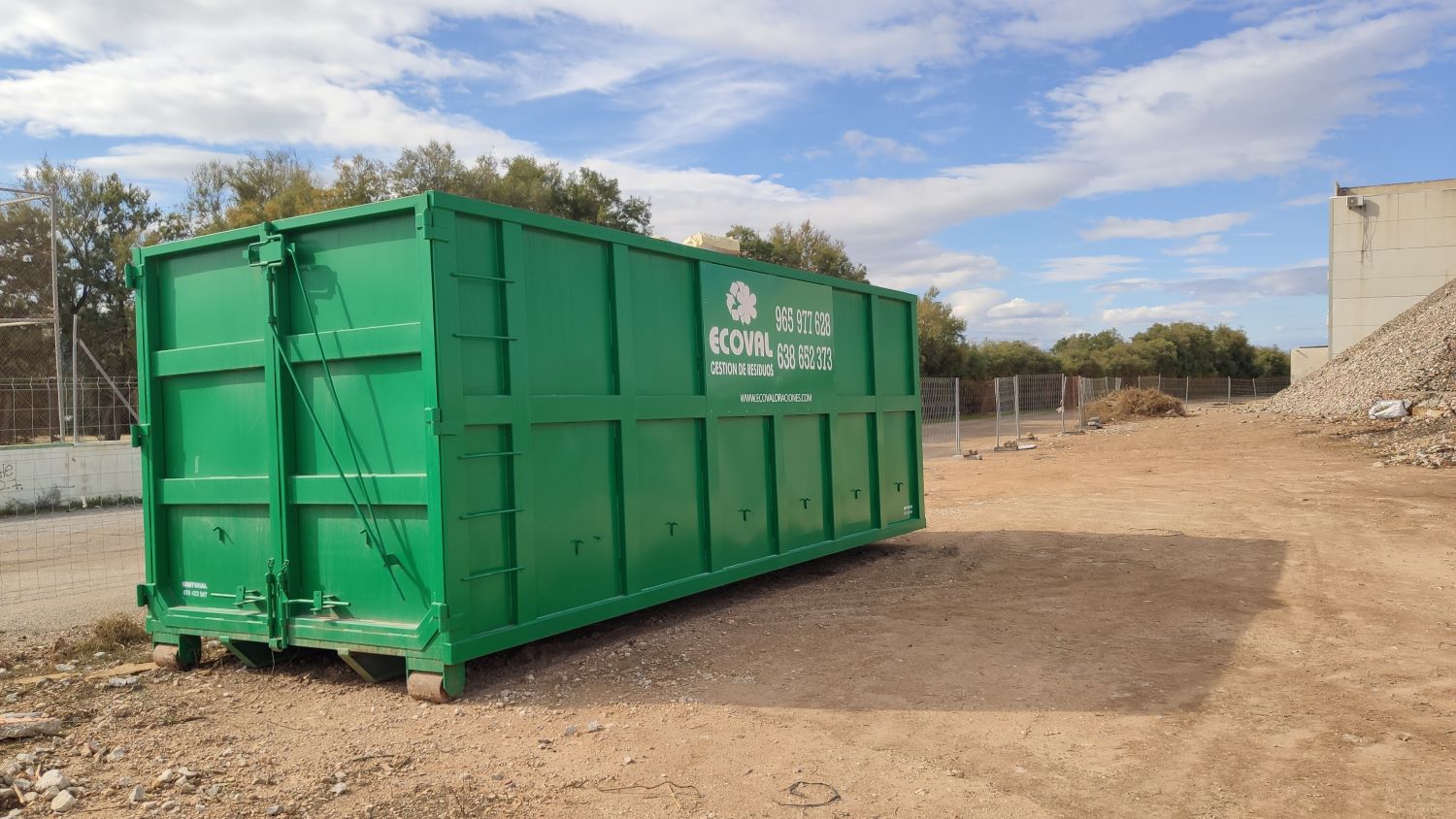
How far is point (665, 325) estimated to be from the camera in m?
7.12

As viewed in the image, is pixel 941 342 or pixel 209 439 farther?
pixel 941 342

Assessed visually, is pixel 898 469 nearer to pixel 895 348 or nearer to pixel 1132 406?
pixel 895 348

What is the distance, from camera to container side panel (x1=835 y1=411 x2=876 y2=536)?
30.3ft

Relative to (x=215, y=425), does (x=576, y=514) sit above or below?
below

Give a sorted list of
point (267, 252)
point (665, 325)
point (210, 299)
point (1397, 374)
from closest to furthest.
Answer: point (267, 252)
point (210, 299)
point (665, 325)
point (1397, 374)

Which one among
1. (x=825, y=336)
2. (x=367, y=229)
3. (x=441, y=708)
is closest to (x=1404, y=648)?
(x=825, y=336)

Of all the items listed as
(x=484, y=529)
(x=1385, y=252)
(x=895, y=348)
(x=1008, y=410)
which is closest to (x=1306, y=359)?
(x=1385, y=252)

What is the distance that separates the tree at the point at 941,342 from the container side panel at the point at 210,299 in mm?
39597

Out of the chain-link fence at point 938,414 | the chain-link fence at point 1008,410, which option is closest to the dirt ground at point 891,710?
the chain-link fence at point 1008,410

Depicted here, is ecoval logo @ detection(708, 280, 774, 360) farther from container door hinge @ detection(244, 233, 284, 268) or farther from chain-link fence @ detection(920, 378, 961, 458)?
chain-link fence @ detection(920, 378, 961, 458)

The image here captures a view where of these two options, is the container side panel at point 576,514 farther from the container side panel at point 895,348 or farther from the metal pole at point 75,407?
the metal pole at point 75,407

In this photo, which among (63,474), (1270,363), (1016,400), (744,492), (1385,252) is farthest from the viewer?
(1270,363)

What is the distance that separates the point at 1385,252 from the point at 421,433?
157 ft

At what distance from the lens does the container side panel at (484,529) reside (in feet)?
17.6
